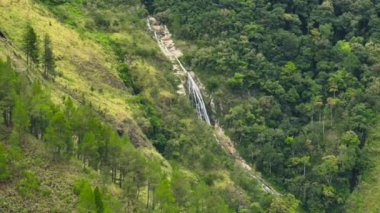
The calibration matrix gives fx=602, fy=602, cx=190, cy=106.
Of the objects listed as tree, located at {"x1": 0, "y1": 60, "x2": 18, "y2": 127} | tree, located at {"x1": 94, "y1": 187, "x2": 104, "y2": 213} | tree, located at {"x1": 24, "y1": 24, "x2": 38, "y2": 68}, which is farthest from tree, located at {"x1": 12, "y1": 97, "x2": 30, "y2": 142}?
tree, located at {"x1": 24, "y1": 24, "x2": 38, "y2": 68}

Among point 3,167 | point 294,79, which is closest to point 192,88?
point 294,79

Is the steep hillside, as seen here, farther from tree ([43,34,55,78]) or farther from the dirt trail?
the dirt trail

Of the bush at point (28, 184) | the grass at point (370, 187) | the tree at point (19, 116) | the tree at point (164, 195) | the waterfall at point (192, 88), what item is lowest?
the grass at point (370, 187)

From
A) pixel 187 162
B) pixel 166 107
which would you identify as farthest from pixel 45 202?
pixel 166 107

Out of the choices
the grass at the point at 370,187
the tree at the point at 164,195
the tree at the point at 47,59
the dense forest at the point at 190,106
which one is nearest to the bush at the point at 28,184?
the dense forest at the point at 190,106

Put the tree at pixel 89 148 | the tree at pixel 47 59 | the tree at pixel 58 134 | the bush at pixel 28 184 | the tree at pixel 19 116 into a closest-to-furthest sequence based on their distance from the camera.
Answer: the bush at pixel 28 184, the tree at pixel 19 116, the tree at pixel 58 134, the tree at pixel 89 148, the tree at pixel 47 59

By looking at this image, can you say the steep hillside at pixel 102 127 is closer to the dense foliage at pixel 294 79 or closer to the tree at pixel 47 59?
the tree at pixel 47 59

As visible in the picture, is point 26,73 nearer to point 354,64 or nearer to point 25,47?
point 25,47
